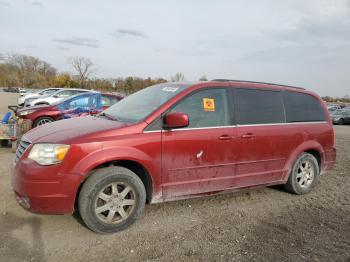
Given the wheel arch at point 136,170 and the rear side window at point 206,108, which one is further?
the rear side window at point 206,108

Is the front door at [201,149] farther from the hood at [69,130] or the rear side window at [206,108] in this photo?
the hood at [69,130]

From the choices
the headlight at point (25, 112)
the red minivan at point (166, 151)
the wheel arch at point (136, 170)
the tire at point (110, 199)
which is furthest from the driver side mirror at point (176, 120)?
the headlight at point (25, 112)

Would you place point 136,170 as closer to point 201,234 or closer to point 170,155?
point 170,155

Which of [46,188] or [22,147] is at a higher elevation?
[22,147]

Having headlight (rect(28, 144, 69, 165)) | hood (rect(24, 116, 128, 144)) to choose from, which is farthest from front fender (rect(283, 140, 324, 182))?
headlight (rect(28, 144, 69, 165))

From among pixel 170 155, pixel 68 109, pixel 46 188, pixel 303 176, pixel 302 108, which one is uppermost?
pixel 302 108

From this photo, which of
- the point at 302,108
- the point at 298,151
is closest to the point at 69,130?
the point at 298,151

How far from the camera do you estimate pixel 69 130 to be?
150 inches

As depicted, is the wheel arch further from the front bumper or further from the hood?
the hood

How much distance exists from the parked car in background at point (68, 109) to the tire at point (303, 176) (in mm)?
6345

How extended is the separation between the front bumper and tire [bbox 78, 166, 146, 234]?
0.15 m

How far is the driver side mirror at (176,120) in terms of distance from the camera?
12.6 feet

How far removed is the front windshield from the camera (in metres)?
4.14

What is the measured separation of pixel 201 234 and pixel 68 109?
25.0 feet
